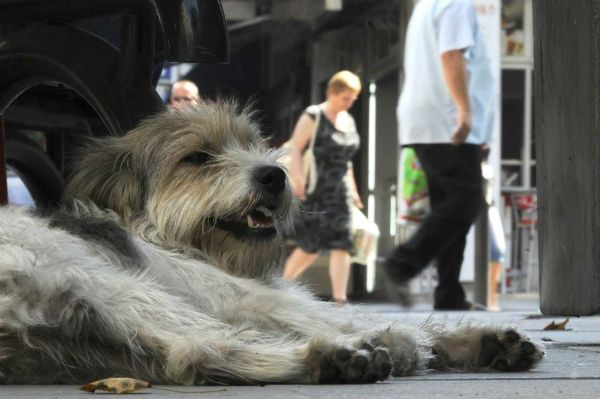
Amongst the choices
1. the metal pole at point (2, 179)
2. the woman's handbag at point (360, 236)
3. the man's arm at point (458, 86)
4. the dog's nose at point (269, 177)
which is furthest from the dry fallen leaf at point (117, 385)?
the woman's handbag at point (360, 236)

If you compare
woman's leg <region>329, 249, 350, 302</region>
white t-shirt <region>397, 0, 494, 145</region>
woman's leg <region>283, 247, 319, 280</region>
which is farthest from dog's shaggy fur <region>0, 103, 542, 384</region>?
woman's leg <region>329, 249, 350, 302</region>

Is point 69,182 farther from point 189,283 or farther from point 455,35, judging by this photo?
point 455,35

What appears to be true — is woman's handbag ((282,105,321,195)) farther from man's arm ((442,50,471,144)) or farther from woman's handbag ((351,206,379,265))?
man's arm ((442,50,471,144))

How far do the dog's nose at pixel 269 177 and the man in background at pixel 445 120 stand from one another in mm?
4813

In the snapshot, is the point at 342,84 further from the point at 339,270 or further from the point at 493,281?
the point at 493,281

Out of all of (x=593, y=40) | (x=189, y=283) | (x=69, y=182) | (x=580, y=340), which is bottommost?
(x=580, y=340)

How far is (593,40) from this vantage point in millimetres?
3975

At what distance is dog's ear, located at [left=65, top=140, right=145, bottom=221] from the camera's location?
446 centimetres

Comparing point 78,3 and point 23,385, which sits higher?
point 78,3

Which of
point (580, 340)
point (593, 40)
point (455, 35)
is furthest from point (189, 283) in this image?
point (455, 35)

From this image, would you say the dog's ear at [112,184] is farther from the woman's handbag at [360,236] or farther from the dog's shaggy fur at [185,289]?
the woman's handbag at [360,236]

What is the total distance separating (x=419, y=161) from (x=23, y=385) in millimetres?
6576

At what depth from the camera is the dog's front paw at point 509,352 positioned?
13.2ft

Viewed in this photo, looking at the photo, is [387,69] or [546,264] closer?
[546,264]
